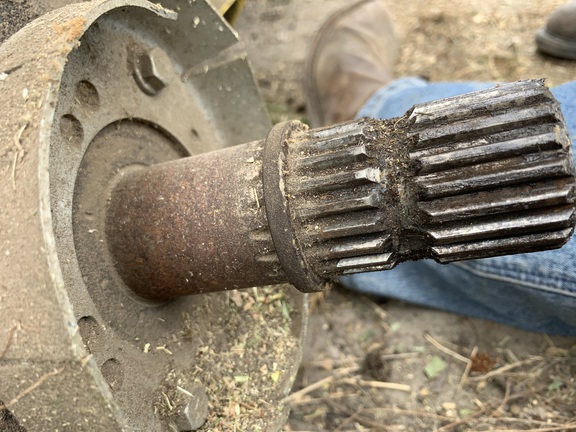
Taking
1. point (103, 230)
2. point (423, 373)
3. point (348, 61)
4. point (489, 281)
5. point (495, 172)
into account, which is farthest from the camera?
point (348, 61)

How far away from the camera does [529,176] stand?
3.03ft

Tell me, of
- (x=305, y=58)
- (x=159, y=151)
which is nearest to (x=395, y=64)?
(x=305, y=58)

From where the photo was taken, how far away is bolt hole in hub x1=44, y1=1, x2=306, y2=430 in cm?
111

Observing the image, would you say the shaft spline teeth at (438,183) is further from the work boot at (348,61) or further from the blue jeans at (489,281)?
the work boot at (348,61)

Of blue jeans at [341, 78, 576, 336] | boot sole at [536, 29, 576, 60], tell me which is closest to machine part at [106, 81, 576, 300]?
blue jeans at [341, 78, 576, 336]

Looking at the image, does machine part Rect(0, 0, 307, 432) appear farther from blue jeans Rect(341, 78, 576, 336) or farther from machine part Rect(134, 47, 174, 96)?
blue jeans Rect(341, 78, 576, 336)

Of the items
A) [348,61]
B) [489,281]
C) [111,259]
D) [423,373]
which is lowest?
[423,373]

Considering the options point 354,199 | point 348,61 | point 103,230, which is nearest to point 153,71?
point 103,230

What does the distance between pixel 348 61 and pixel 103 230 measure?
1803mm

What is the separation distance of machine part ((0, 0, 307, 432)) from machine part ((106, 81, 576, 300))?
0.36ft

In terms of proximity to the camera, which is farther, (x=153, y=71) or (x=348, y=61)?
(x=348, y=61)

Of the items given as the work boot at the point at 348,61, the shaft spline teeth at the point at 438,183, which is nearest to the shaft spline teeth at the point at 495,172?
the shaft spline teeth at the point at 438,183

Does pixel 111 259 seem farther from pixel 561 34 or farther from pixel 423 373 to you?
pixel 561 34

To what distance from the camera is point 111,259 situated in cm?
120
